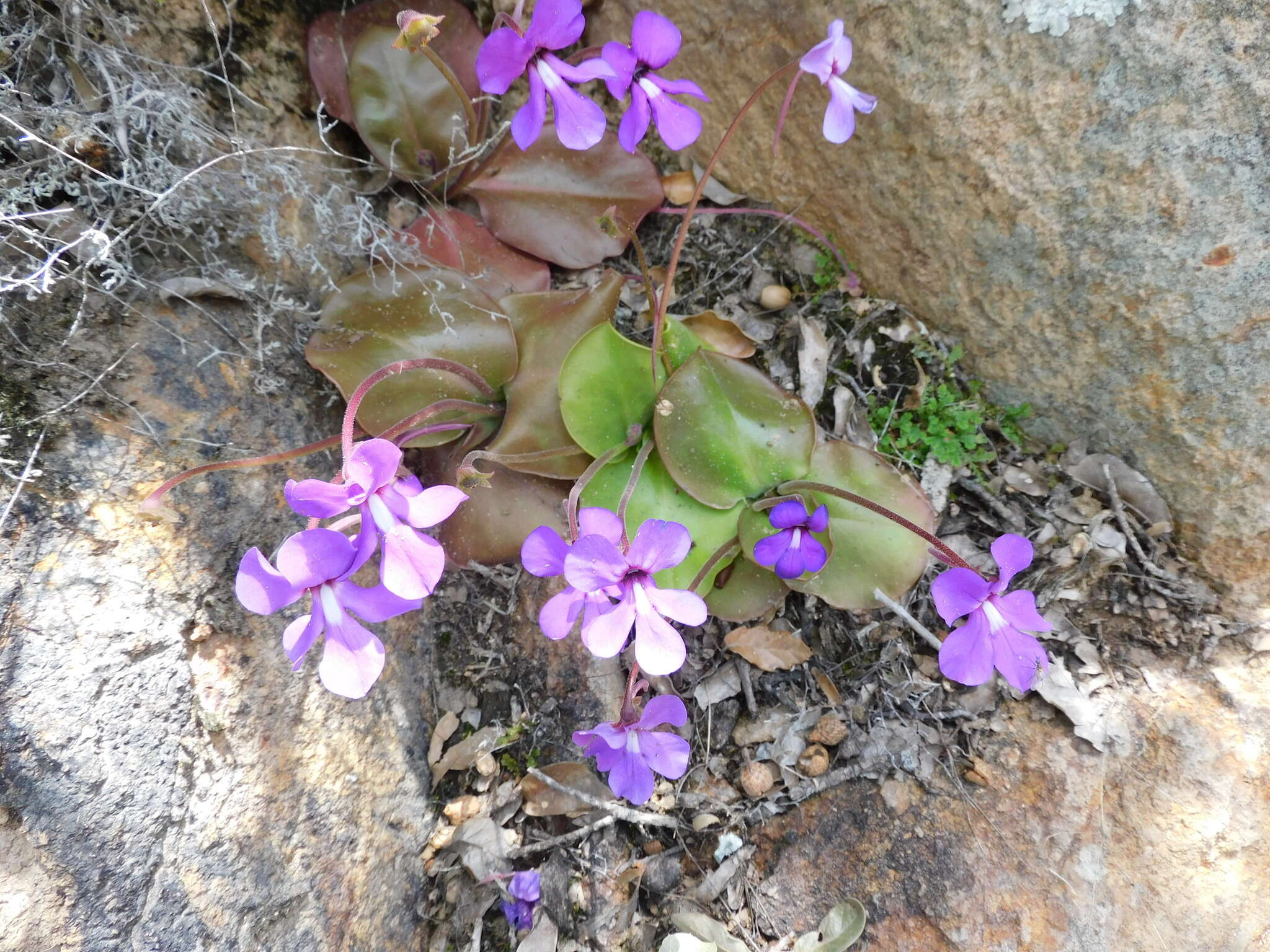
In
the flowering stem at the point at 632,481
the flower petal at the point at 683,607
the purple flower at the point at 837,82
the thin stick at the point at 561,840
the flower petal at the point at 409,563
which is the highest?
the purple flower at the point at 837,82

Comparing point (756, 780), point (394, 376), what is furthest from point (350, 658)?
point (756, 780)

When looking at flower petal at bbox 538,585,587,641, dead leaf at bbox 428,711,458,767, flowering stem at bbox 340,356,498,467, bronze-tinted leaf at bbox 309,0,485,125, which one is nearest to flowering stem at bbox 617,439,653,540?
flower petal at bbox 538,585,587,641

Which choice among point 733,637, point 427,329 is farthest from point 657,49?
point 733,637

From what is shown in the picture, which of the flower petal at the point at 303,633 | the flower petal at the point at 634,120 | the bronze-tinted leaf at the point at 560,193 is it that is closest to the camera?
the flower petal at the point at 303,633

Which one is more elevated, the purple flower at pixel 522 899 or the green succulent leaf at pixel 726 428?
the green succulent leaf at pixel 726 428

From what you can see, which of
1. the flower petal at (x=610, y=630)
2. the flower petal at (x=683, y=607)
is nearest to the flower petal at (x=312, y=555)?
the flower petal at (x=610, y=630)

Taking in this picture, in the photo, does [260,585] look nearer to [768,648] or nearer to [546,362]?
[546,362]

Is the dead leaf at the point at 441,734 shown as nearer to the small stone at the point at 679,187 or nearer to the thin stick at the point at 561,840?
the thin stick at the point at 561,840

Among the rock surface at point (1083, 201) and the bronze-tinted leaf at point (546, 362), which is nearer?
the rock surface at point (1083, 201)
